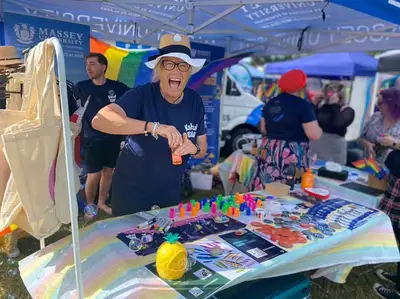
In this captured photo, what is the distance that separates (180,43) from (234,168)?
2313 millimetres

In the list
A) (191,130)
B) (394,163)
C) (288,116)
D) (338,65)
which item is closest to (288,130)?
(288,116)

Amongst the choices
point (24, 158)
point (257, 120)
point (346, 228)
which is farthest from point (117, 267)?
point (257, 120)

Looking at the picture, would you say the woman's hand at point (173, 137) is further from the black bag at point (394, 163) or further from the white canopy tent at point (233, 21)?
the black bag at point (394, 163)

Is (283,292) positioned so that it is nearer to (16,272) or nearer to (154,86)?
(154,86)

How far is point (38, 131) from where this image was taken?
1.22 m

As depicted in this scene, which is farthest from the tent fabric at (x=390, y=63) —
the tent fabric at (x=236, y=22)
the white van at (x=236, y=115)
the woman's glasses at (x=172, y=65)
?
the woman's glasses at (x=172, y=65)

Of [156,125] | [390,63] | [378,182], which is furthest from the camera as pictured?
[390,63]

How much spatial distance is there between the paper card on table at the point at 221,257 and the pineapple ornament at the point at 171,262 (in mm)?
155

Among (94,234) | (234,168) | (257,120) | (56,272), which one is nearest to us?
(56,272)

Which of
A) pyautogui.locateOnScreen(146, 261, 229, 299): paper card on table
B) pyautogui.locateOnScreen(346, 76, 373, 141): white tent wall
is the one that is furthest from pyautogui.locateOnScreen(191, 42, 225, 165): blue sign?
pyautogui.locateOnScreen(346, 76, 373, 141): white tent wall

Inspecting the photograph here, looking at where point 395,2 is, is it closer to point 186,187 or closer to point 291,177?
point 291,177

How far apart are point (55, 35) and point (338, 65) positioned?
686 centimetres

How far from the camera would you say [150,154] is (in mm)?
1794

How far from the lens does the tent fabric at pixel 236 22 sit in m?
3.01
